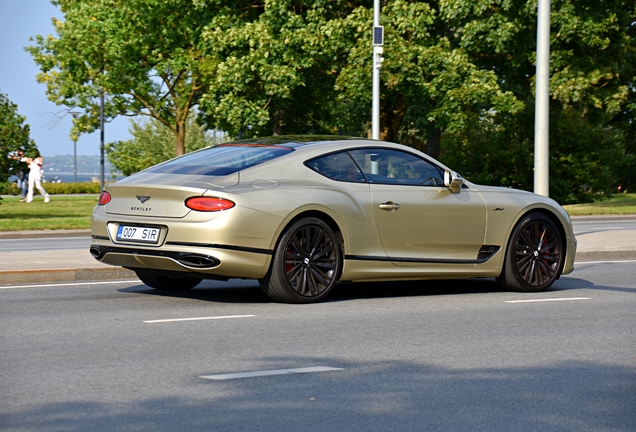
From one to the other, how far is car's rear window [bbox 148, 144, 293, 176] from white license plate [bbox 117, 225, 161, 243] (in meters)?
0.68

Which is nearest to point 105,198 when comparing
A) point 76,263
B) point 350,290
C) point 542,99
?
point 350,290

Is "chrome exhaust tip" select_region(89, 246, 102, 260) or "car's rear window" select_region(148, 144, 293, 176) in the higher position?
"car's rear window" select_region(148, 144, 293, 176)

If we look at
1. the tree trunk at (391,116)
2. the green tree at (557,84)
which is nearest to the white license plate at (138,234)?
the green tree at (557,84)

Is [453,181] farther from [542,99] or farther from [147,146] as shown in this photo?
[147,146]

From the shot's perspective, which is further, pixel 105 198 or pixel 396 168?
pixel 396 168

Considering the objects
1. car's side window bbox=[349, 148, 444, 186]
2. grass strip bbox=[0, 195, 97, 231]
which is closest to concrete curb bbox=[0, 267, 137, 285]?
car's side window bbox=[349, 148, 444, 186]

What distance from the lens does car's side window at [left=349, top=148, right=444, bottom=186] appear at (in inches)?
397

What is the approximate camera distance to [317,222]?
9312 mm

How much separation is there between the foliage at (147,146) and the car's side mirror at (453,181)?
51.0 meters

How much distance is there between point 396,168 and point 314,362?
13.0 ft

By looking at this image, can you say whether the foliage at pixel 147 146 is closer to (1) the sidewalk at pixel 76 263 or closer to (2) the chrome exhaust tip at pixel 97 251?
(1) the sidewalk at pixel 76 263

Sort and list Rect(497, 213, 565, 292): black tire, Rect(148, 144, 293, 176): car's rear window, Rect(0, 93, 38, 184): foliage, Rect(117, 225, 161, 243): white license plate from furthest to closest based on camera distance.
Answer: Rect(0, 93, 38, 184): foliage → Rect(497, 213, 565, 292): black tire → Rect(148, 144, 293, 176): car's rear window → Rect(117, 225, 161, 243): white license plate

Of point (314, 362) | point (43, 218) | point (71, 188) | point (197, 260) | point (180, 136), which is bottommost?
point (314, 362)

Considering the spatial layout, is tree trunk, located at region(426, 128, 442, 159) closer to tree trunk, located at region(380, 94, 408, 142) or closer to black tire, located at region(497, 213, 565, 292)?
tree trunk, located at region(380, 94, 408, 142)
